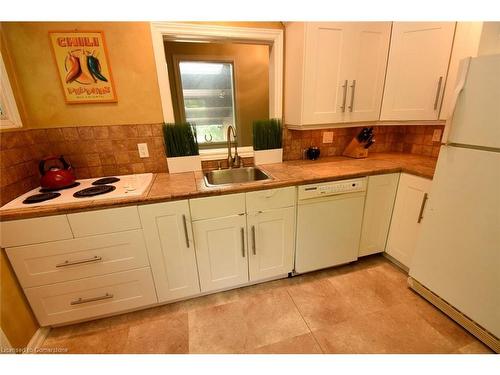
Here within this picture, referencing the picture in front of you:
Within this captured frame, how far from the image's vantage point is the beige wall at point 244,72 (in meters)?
2.95

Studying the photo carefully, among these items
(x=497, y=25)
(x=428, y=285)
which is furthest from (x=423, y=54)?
(x=428, y=285)

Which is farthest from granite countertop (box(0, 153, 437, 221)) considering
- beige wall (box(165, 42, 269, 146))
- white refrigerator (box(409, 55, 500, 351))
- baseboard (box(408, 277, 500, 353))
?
beige wall (box(165, 42, 269, 146))

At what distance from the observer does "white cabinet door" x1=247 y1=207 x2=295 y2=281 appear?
157cm

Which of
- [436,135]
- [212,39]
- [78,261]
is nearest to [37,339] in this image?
[78,261]

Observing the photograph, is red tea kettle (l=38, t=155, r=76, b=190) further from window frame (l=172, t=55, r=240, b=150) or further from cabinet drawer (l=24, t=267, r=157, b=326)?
window frame (l=172, t=55, r=240, b=150)

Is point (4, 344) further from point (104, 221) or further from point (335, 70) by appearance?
point (335, 70)

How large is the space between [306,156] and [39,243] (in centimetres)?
205

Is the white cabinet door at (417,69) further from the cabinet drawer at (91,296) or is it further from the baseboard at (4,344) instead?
the baseboard at (4,344)

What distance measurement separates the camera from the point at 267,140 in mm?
1945

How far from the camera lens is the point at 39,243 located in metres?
1.23

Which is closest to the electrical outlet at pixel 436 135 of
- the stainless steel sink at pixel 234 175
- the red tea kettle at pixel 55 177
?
the stainless steel sink at pixel 234 175

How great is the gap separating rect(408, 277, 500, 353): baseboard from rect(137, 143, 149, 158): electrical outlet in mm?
2282

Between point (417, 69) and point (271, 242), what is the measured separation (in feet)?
5.70
